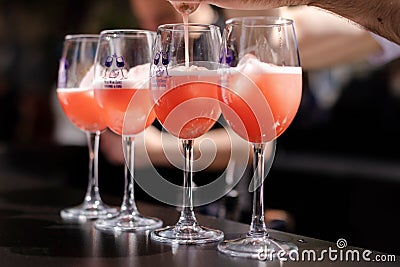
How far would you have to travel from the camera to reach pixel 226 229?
3.79 ft

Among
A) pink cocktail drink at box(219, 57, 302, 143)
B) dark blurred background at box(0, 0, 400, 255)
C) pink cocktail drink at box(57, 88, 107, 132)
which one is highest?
pink cocktail drink at box(219, 57, 302, 143)

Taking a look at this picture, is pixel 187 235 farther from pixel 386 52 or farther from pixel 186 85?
pixel 386 52

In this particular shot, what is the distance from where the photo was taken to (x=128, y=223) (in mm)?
1211

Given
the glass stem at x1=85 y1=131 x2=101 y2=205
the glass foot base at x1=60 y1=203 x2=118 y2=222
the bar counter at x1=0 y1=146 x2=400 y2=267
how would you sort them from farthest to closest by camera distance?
the glass stem at x1=85 y1=131 x2=101 y2=205 → the glass foot base at x1=60 y1=203 x2=118 y2=222 → the bar counter at x1=0 y1=146 x2=400 y2=267

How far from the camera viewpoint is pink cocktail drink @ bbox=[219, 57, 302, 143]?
3.23ft

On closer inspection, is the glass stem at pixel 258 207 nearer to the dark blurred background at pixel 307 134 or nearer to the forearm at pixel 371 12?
the forearm at pixel 371 12

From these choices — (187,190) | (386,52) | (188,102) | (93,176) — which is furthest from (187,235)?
(386,52)

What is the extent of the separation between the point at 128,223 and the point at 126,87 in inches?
9.2

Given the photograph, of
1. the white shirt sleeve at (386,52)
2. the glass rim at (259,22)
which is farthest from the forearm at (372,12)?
the white shirt sleeve at (386,52)

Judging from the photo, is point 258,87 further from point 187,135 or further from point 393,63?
point 393,63

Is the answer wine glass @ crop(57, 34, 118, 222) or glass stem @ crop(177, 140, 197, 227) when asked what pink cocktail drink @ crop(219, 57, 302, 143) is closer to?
glass stem @ crop(177, 140, 197, 227)

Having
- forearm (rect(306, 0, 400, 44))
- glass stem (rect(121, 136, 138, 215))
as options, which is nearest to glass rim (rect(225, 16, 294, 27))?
forearm (rect(306, 0, 400, 44))

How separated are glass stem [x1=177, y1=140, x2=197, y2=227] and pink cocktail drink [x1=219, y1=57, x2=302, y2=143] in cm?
12

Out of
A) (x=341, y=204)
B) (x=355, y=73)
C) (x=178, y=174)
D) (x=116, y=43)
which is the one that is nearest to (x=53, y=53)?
(x=355, y=73)
